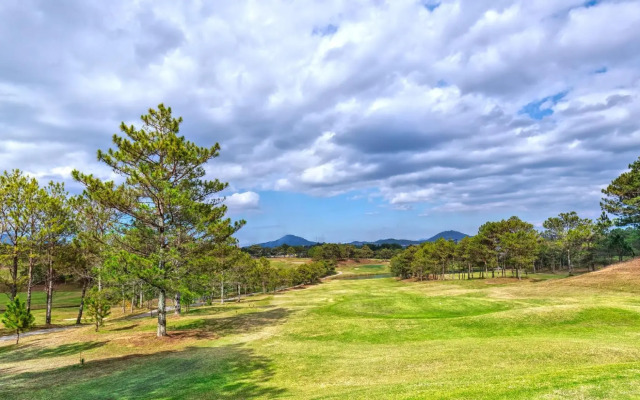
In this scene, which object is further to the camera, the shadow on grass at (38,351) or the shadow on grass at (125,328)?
the shadow on grass at (125,328)

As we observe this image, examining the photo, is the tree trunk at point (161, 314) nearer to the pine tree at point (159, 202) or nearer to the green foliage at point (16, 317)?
the pine tree at point (159, 202)

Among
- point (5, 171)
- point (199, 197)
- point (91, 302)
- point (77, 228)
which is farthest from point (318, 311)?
point (5, 171)

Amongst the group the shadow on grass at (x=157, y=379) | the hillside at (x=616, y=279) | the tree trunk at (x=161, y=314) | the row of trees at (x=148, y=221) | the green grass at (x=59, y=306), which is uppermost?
the row of trees at (x=148, y=221)

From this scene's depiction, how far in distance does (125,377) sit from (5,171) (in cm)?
3342

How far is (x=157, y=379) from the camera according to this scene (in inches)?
680

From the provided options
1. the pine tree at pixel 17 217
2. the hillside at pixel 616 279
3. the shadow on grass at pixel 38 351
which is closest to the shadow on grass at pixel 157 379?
the shadow on grass at pixel 38 351

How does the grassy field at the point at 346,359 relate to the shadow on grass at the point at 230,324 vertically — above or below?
above

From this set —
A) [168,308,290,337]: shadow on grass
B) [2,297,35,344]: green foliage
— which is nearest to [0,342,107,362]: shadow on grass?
[2,297,35,344]: green foliage

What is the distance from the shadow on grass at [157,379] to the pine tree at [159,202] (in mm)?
6119

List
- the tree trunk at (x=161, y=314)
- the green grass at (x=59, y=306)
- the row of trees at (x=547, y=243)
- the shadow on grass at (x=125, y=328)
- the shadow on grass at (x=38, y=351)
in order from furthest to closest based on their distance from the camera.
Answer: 1. the row of trees at (x=547, y=243)
2. the green grass at (x=59, y=306)
3. the shadow on grass at (x=125, y=328)
4. the tree trunk at (x=161, y=314)
5. the shadow on grass at (x=38, y=351)

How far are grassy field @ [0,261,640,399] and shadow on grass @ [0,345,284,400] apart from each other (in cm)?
6

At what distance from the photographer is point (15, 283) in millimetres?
36562

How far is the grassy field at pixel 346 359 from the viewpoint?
12266mm

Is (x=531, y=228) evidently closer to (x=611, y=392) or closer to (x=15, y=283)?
(x=611, y=392)
